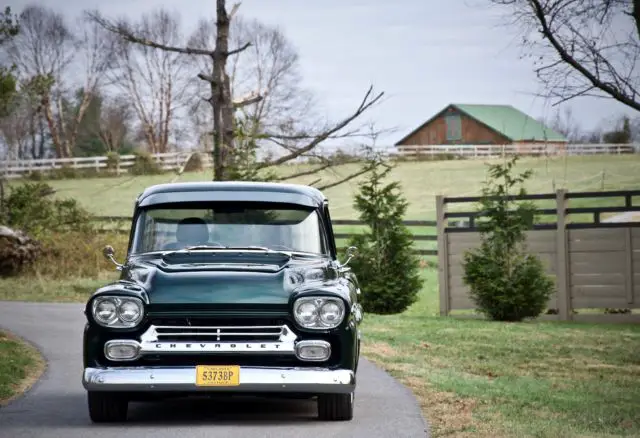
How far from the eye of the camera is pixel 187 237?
1070 cm

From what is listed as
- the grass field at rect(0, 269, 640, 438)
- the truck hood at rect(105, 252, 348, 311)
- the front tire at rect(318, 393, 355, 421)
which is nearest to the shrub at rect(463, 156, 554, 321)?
the grass field at rect(0, 269, 640, 438)

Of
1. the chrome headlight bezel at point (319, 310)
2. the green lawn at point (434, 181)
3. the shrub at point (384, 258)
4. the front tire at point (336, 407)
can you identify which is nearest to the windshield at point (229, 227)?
the chrome headlight bezel at point (319, 310)

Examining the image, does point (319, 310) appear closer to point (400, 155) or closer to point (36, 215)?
point (36, 215)

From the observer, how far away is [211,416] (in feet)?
33.1

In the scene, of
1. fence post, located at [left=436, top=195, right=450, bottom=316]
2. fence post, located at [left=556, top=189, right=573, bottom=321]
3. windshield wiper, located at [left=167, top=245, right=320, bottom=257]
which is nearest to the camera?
windshield wiper, located at [left=167, top=245, right=320, bottom=257]

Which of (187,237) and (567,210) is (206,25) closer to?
(567,210)

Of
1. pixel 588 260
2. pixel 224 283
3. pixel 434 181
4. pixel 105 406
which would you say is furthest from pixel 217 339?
pixel 434 181

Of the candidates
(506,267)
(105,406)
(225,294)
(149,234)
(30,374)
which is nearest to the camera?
(225,294)

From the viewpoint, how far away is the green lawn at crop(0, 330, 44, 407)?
12.1 metres

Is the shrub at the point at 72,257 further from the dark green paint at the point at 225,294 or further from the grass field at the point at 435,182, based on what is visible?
the dark green paint at the point at 225,294

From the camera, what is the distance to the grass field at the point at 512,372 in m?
10.0

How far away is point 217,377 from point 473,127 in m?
72.5

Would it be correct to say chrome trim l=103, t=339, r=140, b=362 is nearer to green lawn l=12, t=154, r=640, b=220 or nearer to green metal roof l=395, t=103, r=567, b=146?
green lawn l=12, t=154, r=640, b=220

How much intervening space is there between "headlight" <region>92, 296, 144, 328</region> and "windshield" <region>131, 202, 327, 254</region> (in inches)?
58.3
